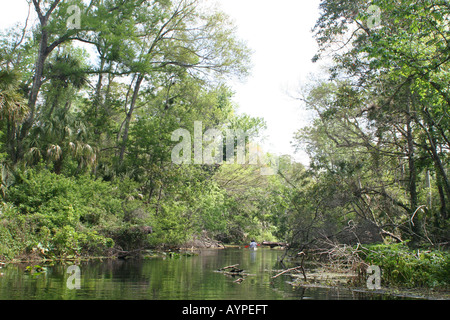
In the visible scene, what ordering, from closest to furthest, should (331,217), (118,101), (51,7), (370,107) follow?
(370,107), (331,217), (51,7), (118,101)

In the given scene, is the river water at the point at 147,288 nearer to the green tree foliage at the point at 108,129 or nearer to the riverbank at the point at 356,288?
the riverbank at the point at 356,288

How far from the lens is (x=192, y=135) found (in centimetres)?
3259

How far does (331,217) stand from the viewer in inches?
866

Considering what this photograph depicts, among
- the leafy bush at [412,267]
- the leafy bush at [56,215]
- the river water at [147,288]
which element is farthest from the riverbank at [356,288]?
A: the leafy bush at [56,215]

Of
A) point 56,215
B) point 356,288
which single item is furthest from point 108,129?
point 356,288

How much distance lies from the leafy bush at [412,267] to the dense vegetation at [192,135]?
106 millimetres

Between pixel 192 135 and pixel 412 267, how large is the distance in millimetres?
23264

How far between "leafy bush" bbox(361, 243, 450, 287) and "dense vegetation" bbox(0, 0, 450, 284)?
11 centimetres

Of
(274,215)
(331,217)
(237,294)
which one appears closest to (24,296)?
(237,294)

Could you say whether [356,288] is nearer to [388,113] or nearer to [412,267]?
[412,267]

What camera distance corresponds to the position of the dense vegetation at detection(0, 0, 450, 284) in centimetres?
1683

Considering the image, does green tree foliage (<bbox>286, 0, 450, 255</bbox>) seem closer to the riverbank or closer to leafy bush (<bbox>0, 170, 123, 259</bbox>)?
the riverbank

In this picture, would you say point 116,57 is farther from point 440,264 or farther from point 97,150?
point 440,264
